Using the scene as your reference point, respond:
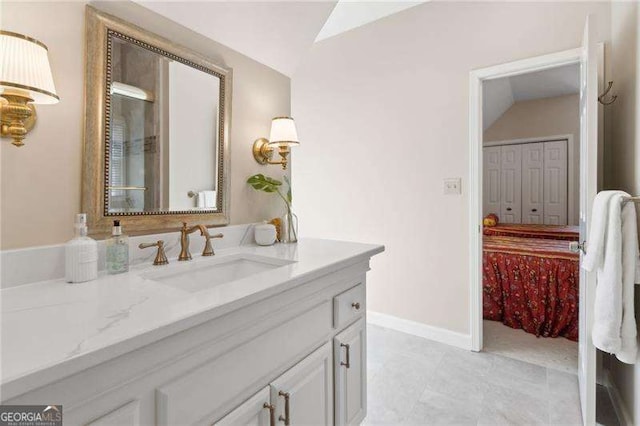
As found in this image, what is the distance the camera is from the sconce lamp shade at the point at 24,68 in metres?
0.78

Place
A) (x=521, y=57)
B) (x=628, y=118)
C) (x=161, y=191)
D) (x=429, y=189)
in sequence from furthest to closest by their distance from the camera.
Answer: (x=429, y=189)
(x=521, y=57)
(x=628, y=118)
(x=161, y=191)

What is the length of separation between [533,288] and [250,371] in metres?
2.74

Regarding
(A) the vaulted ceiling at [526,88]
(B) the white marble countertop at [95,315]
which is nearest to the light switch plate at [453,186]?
(B) the white marble countertop at [95,315]

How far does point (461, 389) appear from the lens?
194 cm

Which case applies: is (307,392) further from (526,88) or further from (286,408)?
(526,88)

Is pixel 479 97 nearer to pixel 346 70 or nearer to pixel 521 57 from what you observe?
pixel 521 57

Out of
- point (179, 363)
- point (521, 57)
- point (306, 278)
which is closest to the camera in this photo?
point (179, 363)

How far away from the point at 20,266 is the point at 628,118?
2580mm

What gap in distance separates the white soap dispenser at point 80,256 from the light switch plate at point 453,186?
2277 millimetres

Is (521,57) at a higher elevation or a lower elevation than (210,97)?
higher

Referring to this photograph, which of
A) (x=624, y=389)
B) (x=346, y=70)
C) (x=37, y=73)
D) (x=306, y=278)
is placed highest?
(x=346, y=70)

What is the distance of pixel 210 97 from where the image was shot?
1487mm

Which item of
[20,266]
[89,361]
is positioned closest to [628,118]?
[89,361]

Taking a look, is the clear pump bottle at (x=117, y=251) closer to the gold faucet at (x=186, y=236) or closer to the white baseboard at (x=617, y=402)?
the gold faucet at (x=186, y=236)
